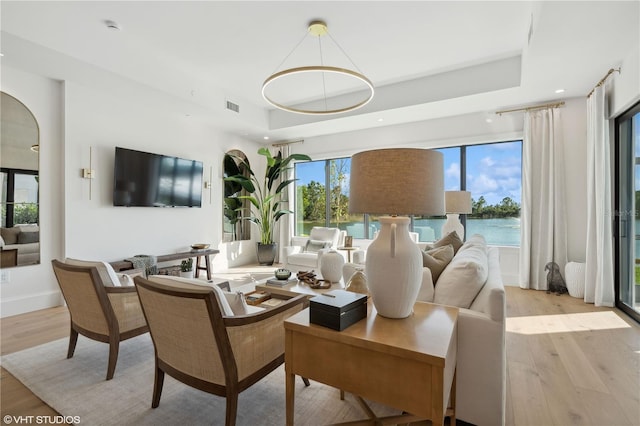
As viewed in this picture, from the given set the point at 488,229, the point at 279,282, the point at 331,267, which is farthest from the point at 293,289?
the point at 488,229

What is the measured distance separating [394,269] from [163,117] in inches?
181

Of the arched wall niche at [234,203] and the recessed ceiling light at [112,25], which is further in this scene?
the arched wall niche at [234,203]

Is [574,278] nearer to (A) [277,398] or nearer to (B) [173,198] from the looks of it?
(A) [277,398]

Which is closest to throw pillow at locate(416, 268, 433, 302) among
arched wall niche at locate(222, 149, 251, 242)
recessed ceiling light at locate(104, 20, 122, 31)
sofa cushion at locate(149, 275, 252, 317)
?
sofa cushion at locate(149, 275, 252, 317)

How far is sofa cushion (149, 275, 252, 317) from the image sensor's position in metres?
1.50

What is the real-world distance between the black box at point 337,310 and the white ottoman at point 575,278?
4.00 metres

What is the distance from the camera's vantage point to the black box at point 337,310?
1.27 metres

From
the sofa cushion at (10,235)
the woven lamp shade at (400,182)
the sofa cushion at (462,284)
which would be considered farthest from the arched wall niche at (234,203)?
the woven lamp shade at (400,182)

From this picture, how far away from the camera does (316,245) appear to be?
17.0 feet

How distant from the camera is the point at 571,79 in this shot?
144 inches

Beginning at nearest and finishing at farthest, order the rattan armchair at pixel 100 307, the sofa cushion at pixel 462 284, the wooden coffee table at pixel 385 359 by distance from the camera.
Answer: the wooden coffee table at pixel 385 359
the sofa cushion at pixel 462 284
the rattan armchair at pixel 100 307

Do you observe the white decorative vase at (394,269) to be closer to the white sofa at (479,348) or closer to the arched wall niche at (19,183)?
the white sofa at (479,348)

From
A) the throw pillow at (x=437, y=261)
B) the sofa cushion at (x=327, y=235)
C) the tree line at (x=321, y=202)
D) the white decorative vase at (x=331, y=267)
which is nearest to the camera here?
the throw pillow at (x=437, y=261)

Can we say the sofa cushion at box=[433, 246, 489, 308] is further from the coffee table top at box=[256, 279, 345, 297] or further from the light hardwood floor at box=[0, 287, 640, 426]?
the coffee table top at box=[256, 279, 345, 297]
